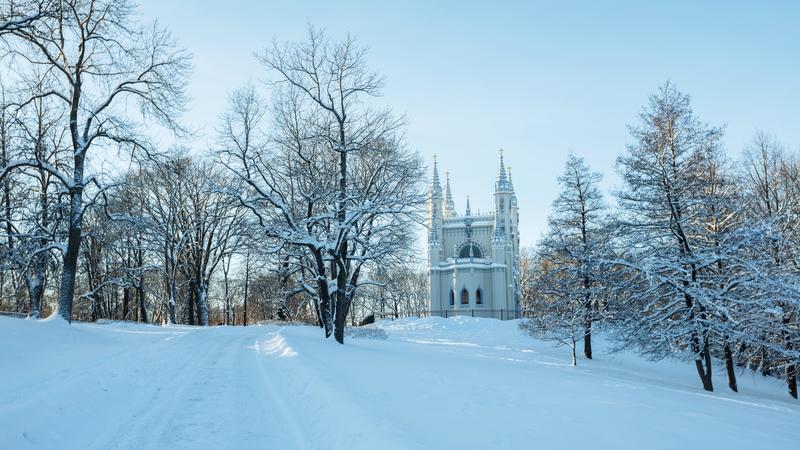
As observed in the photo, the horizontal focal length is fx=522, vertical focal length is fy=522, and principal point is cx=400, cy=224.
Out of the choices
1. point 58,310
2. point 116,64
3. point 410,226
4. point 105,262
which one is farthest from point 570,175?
point 105,262

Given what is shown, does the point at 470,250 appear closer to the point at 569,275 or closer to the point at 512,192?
the point at 512,192

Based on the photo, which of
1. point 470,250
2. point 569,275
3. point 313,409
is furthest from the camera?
point 470,250

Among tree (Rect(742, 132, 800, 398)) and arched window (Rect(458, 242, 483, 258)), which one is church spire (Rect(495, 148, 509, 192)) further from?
tree (Rect(742, 132, 800, 398))

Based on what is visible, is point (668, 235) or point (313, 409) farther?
point (668, 235)

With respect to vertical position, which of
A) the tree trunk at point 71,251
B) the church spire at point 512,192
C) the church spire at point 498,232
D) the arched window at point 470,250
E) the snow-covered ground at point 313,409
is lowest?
the snow-covered ground at point 313,409

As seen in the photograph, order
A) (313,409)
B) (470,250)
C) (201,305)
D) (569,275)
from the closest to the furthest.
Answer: (313,409) → (569,275) → (201,305) → (470,250)

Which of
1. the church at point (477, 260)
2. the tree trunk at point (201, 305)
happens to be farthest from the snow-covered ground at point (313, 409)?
the church at point (477, 260)

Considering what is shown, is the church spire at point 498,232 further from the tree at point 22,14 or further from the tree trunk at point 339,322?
the tree at point 22,14

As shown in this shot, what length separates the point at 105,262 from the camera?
40469mm

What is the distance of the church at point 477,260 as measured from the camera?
196 ft

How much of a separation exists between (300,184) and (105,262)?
2726 cm

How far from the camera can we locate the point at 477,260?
61.3m

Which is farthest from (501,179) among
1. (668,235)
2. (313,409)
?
(313,409)

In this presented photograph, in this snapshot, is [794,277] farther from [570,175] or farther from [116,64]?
[116,64]
